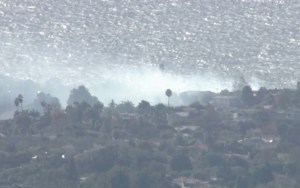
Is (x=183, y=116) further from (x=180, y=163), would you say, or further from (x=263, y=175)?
(x=263, y=175)

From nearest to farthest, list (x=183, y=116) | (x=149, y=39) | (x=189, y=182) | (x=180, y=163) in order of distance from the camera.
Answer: (x=189, y=182) → (x=180, y=163) → (x=183, y=116) → (x=149, y=39)

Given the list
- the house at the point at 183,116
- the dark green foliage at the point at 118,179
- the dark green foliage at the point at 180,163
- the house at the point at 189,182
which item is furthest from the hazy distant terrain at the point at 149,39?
the dark green foliage at the point at 118,179

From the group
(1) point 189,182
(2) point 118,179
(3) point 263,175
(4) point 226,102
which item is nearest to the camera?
(2) point 118,179

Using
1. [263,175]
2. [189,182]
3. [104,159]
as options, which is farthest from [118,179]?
[263,175]

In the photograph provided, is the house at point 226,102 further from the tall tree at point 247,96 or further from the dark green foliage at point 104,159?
the dark green foliage at point 104,159

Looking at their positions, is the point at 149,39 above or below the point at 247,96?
above

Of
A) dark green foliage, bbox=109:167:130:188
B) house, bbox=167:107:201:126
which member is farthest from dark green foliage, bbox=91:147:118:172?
house, bbox=167:107:201:126

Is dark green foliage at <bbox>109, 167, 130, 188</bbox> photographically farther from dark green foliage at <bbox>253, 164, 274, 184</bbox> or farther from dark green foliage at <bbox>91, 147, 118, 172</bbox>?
dark green foliage at <bbox>253, 164, 274, 184</bbox>

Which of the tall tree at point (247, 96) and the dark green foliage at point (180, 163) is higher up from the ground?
the tall tree at point (247, 96)

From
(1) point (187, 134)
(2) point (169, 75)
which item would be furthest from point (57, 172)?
(2) point (169, 75)
